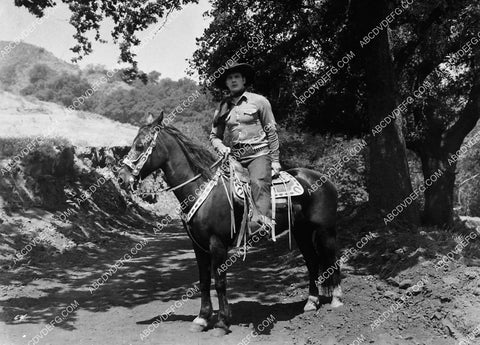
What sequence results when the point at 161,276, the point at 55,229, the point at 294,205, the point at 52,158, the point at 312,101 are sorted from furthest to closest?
the point at 52,158
the point at 312,101
the point at 55,229
the point at 161,276
the point at 294,205

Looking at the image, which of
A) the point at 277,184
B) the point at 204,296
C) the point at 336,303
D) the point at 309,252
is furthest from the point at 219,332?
the point at 277,184

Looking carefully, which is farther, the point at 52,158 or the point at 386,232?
the point at 52,158

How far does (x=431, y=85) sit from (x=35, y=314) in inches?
549

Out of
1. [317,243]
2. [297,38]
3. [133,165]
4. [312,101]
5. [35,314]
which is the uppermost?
[297,38]

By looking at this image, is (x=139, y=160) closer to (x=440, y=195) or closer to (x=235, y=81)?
(x=235, y=81)

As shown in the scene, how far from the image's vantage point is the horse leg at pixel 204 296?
605 cm

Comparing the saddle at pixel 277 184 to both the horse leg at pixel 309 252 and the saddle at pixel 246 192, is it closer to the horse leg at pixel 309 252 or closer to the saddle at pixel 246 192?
the saddle at pixel 246 192

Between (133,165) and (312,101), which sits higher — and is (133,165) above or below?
below

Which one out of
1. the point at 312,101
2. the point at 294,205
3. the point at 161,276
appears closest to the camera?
the point at 294,205

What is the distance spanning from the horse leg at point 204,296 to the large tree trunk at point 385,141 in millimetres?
5369

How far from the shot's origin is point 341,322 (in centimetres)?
584

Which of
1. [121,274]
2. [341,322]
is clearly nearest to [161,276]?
[121,274]

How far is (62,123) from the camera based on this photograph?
106 ft

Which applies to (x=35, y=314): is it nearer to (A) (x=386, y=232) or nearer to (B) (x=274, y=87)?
(A) (x=386, y=232)
